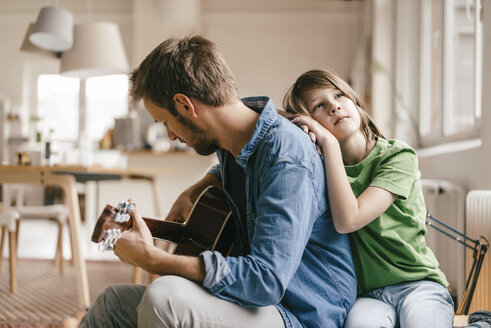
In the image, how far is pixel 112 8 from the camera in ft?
26.1

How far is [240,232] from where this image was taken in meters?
1.18

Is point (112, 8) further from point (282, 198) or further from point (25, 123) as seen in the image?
point (282, 198)

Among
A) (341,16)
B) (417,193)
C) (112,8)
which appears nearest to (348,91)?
(417,193)

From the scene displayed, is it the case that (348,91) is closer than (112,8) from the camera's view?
Yes

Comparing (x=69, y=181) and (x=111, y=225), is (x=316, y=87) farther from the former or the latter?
(x=69, y=181)

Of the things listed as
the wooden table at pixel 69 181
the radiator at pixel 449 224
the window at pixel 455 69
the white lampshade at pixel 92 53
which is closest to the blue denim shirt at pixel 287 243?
the radiator at pixel 449 224

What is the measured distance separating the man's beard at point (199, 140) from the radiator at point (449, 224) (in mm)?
1509

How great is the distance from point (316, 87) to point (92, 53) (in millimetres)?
2287

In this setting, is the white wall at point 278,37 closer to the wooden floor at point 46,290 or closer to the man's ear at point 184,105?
the wooden floor at point 46,290

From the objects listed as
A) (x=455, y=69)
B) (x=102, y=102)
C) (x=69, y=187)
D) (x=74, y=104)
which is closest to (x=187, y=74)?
(x=69, y=187)

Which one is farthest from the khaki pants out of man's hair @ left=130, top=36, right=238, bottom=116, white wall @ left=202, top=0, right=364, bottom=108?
white wall @ left=202, top=0, right=364, bottom=108

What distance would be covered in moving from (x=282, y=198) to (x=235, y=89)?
1.04 ft

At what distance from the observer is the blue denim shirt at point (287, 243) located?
2.92 ft

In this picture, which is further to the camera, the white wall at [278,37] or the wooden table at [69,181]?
the white wall at [278,37]
